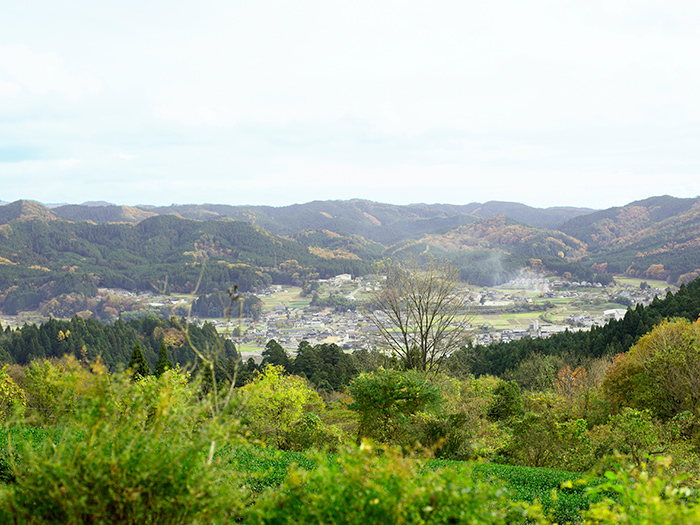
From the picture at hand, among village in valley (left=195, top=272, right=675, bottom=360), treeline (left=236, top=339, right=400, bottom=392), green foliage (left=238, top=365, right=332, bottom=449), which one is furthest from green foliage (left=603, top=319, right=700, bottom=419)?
village in valley (left=195, top=272, right=675, bottom=360)

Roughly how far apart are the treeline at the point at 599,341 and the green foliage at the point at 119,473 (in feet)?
69.6

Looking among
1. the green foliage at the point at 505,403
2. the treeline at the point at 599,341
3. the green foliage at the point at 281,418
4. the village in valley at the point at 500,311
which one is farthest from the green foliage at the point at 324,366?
the green foliage at the point at 281,418

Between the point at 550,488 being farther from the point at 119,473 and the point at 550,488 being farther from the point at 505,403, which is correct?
the point at 505,403

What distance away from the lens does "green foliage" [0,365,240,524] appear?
7.94 feet

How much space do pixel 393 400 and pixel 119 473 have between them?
9343 millimetres

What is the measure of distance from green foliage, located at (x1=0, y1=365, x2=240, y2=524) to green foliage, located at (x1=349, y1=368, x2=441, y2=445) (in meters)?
8.45

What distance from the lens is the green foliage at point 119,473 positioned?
7.94 ft

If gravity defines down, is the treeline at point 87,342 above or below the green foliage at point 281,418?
below

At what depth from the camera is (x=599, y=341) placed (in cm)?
3048

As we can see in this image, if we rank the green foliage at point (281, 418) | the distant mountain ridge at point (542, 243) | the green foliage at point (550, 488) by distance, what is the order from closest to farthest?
1. the green foliage at point (550, 488)
2. the green foliage at point (281, 418)
3. the distant mountain ridge at point (542, 243)

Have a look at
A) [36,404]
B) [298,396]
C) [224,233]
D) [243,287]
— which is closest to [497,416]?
[298,396]

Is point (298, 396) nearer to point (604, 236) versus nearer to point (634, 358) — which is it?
point (634, 358)

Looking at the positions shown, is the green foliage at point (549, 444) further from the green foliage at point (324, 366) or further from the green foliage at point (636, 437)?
the green foliage at point (324, 366)

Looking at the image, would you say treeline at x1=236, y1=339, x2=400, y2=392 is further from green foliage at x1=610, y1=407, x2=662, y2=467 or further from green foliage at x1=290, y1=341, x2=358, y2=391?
green foliage at x1=610, y1=407, x2=662, y2=467
